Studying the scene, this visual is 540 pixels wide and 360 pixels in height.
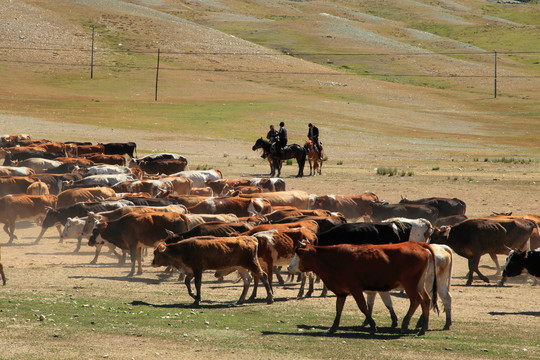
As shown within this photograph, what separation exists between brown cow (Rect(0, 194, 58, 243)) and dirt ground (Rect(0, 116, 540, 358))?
0.48m

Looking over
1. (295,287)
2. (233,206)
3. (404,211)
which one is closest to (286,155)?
(233,206)

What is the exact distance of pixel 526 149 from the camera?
5475 cm

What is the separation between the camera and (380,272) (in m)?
11.1

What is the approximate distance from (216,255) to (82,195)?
10.9 metres

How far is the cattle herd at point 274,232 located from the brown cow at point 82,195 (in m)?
0.04

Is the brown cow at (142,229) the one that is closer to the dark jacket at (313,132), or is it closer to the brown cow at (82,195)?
the brown cow at (82,195)

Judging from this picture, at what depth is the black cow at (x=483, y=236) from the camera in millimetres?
16844

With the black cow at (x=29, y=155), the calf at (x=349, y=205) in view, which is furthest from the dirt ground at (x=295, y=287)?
the black cow at (x=29, y=155)

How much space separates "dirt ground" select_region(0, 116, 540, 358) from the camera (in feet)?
41.3

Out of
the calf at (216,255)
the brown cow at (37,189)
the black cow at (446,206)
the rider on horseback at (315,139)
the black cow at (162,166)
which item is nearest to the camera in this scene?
the calf at (216,255)

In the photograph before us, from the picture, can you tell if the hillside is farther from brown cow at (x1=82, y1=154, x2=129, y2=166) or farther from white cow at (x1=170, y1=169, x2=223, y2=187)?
white cow at (x1=170, y1=169, x2=223, y2=187)

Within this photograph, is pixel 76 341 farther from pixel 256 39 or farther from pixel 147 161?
pixel 256 39

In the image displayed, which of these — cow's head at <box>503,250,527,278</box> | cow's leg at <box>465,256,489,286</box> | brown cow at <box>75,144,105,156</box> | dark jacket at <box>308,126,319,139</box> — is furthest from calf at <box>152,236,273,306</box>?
brown cow at <box>75,144,105,156</box>

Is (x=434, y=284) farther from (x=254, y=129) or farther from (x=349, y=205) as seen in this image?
(x=254, y=129)
